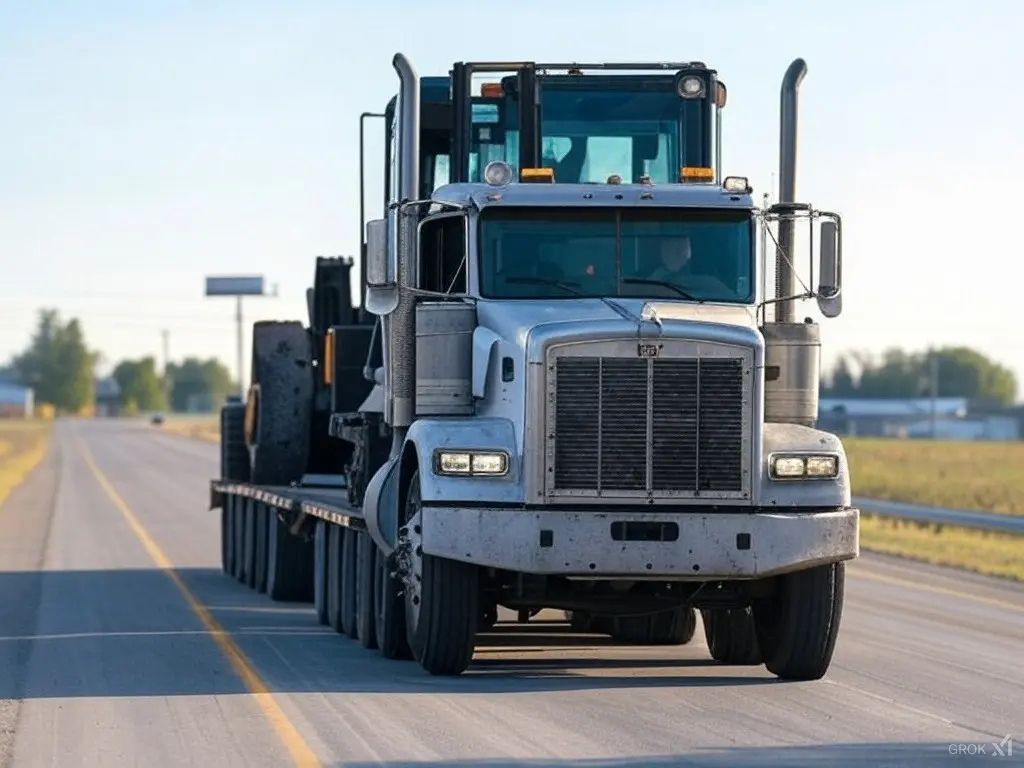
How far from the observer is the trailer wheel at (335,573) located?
17.5 metres

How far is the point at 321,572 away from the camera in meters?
18.6

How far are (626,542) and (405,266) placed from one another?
2.73m

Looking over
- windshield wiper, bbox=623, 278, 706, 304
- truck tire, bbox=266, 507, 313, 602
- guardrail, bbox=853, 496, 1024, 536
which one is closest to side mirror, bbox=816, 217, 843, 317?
windshield wiper, bbox=623, 278, 706, 304

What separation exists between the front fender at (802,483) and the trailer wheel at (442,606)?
1984 mm

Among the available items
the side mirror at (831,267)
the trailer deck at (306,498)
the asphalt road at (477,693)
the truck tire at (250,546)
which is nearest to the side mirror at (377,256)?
the trailer deck at (306,498)

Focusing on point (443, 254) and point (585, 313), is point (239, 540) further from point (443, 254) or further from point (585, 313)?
point (585, 313)

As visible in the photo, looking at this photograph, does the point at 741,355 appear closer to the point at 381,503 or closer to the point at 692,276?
the point at 692,276

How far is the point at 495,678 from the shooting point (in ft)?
45.9

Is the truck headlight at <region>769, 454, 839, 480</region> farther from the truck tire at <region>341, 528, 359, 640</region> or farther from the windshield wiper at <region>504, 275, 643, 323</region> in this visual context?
the truck tire at <region>341, 528, 359, 640</region>

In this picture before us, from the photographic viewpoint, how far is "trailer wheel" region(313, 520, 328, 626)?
18422 millimetres

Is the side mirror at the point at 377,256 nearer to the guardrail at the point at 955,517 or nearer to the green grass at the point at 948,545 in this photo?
the green grass at the point at 948,545

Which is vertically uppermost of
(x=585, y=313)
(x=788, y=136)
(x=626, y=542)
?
(x=788, y=136)

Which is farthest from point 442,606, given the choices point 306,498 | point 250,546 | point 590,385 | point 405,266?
point 250,546

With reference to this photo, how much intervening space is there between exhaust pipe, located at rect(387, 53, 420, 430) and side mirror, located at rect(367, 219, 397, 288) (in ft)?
0.73
